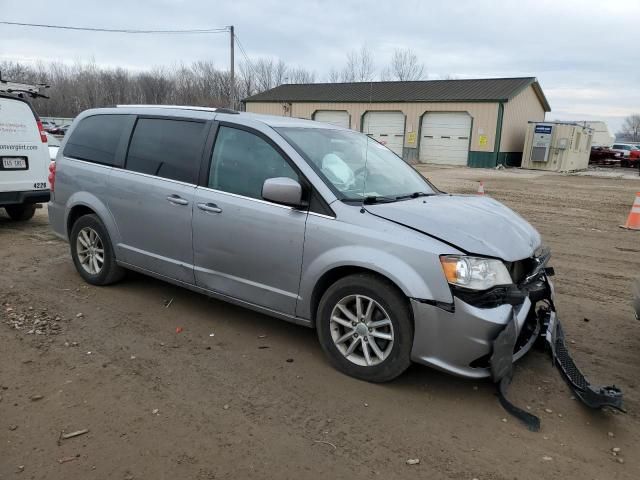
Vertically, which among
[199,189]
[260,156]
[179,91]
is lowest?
[199,189]

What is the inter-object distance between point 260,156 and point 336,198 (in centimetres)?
81

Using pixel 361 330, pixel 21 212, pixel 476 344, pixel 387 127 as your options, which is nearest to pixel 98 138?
pixel 361 330

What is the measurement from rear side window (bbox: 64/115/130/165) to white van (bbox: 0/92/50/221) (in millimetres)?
2839

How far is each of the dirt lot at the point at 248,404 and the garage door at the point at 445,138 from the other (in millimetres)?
26400

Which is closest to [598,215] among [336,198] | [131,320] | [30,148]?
[336,198]

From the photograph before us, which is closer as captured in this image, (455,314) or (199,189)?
(455,314)

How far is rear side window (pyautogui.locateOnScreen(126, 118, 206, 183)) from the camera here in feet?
14.3

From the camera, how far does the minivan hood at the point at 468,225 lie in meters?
3.27

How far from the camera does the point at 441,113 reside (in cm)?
3056

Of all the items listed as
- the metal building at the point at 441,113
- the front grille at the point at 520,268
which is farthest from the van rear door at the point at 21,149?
the metal building at the point at 441,113

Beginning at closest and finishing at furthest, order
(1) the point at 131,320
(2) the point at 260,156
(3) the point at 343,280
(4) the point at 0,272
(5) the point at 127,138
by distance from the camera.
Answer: (3) the point at 343,280 → (2) the point at 260,156 → (1) the point at 131,320 → (5) the point at 127,138 → (4) the point at 0,272

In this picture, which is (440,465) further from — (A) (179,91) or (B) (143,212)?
(A) (179,91)

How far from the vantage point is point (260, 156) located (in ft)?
13.2

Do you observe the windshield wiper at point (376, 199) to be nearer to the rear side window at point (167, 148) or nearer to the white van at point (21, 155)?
the rear side window at point (167, 148)
